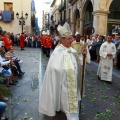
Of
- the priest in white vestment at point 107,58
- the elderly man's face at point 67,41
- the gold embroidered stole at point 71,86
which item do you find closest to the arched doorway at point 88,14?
the priest in white vestment at point 107,58

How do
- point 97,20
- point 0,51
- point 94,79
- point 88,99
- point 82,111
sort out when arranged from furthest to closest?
1. point 97,20
2. point 94,79
3. point 0,51
4. point 88,99
5. point 82,111

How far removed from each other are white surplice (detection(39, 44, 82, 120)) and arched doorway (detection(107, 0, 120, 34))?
1438 cm

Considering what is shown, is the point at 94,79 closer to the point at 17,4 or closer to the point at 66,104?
Answer: the point at 66,104

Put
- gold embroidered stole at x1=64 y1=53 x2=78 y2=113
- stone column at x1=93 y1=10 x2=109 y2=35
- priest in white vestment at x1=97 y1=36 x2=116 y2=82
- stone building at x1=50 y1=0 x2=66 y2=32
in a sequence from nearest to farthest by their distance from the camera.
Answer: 1. gold embroidered stole at x1=64 y1=53 x2=78 y2=113
2. priest in white vestment at x1=97 y1=36 x2=116 y2=82
3. stone column at x1=93 y1=10 x2=109 y2=35
4. stone building at x1=50 y1=0 x2=66 y2=32

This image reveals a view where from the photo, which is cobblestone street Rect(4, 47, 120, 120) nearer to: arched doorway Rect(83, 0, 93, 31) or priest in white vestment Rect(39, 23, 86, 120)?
priest in white vestment Rect(39, 23, 86, 120)

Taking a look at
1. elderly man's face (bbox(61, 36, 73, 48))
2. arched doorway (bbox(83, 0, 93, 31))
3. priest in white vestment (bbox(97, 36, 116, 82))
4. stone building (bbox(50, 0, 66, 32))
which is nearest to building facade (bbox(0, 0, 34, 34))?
stone building (bbox(50, 0, 66, 32))

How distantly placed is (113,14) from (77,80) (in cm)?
1458

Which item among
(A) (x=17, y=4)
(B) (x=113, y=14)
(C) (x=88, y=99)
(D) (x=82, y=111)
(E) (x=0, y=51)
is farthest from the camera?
(A) (x=17, y=4)

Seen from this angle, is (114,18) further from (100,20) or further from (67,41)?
(67,41)

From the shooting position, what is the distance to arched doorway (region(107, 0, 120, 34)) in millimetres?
17500

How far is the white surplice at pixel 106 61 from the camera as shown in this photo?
25.0ft

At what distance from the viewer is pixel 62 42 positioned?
4.15 m

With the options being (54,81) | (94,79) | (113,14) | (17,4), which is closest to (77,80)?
(54,81)

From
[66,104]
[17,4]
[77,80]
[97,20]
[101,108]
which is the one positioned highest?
[17,4]
